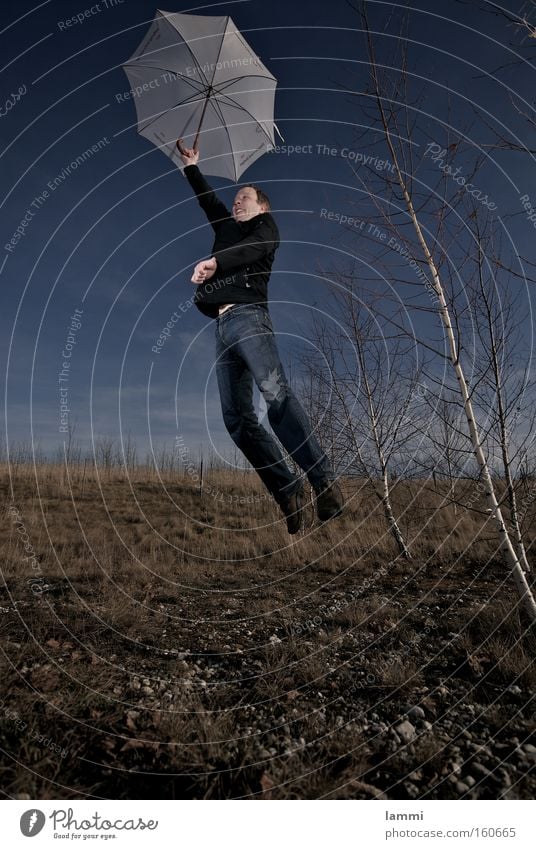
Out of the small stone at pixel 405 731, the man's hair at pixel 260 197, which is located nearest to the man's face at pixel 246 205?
the man's hair at pixel 260 197

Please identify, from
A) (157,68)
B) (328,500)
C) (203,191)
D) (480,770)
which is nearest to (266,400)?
(328,500)

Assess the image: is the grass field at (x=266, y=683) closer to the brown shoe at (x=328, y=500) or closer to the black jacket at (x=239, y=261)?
the brown shoe at (x=328, y=500)

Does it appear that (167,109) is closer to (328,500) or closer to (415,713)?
(328,500)

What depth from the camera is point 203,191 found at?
339 centimetres

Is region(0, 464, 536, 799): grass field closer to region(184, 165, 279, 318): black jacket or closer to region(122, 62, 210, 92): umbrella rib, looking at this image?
region(184, 165, 279, 318): black jacket

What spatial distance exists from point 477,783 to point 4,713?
435 cm

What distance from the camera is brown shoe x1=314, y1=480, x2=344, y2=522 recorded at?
2834mm

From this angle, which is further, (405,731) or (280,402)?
(405,731)

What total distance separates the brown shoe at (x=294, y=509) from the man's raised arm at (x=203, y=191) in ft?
7.02

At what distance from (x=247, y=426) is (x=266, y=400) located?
0.94ft

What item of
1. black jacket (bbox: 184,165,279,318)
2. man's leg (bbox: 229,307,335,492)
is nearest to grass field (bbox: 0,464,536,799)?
man's leg (bbox: 229,307,335,492)

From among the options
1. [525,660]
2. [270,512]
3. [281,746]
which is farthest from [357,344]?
[270,512]

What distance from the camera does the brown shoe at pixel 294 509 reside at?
299cm
